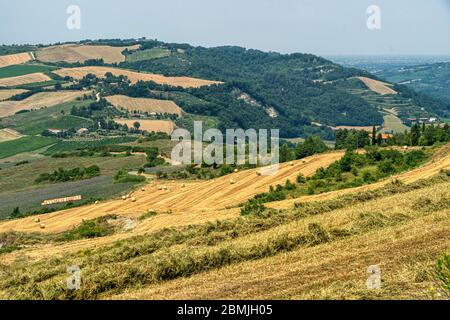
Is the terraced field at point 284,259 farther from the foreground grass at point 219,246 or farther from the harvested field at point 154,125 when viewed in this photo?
the harvested field at point 154,125

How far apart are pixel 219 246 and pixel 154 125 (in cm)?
13201

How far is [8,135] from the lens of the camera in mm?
139500

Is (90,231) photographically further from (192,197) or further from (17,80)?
(17,80)

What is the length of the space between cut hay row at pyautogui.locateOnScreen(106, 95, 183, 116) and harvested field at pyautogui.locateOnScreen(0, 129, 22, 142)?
33167 mm

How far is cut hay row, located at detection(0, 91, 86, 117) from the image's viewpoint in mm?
167600

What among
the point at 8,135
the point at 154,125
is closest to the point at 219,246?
the point at 8,135

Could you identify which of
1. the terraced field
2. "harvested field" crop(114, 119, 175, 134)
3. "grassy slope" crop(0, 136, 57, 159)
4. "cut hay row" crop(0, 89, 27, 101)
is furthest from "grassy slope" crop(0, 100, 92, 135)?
the terraced field

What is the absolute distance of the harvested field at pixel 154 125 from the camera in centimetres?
14362

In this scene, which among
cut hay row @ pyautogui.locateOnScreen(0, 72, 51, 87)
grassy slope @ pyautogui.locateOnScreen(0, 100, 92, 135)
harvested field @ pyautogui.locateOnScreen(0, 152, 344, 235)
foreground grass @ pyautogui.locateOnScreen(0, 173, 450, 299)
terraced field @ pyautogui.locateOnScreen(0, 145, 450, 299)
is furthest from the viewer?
cut hay row @ pyautogui.locateOnScreen(0, 72, 51, 87)

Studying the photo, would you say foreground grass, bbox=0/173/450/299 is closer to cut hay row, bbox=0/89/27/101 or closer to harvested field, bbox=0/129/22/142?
harvested field, bbox=0/129/22/142

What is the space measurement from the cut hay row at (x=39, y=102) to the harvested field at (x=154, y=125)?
29.8 metres

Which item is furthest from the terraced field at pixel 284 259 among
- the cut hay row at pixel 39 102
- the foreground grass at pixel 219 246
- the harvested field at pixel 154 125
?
the cut hay row at pixel 39 102
